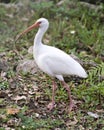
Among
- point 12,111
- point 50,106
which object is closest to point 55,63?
point 50,106

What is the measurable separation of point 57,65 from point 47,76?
115 centimetres

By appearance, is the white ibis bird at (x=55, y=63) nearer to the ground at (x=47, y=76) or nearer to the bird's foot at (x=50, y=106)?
the bird's foot at (x=50, y=106)

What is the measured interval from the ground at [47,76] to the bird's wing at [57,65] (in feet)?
1.91

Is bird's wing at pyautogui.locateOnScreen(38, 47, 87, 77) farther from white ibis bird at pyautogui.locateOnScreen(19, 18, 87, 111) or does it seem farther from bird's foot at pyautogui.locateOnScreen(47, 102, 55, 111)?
bird's foot at pyautogui.locateOnScreen(47, 102, 55, 111)

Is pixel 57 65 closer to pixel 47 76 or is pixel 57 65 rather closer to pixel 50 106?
pixel 50 106

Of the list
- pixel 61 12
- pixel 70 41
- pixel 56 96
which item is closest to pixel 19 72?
pixel 56 96

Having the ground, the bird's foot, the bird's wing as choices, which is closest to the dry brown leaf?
the ground

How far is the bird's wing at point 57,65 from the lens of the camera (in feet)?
20.3

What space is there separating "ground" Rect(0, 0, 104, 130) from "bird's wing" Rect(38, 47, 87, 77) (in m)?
0.58

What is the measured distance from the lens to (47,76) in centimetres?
733

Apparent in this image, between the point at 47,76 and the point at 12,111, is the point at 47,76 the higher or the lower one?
the higher one

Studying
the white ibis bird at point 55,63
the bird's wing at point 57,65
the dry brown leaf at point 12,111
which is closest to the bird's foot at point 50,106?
the white ibis bird at point 55,63

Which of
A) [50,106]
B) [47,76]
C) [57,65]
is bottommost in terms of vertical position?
[50,106]

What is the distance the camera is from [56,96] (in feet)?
22.1
